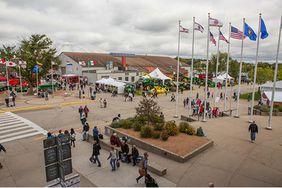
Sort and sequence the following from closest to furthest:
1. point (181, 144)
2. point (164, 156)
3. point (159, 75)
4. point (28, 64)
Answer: point (164, 156), point (181, 144), point (28, 64), point (159, 75)

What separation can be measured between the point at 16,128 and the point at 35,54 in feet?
A: 68.7

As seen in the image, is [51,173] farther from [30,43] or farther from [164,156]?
[30,43]

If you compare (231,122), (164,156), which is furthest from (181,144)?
(231,122)

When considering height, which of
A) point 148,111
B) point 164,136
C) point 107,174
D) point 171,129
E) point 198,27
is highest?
point 198,27

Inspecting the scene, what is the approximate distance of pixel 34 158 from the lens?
11.5m

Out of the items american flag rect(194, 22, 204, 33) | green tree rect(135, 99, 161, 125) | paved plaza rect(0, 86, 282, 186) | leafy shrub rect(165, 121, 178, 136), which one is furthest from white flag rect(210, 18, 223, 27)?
leafy shrub rect(165, 121, 178, 136)

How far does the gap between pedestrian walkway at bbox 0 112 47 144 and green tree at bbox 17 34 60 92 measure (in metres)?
15.6

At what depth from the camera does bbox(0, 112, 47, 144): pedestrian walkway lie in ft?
49.9

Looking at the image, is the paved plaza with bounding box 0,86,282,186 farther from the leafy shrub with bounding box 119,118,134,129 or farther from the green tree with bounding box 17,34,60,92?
the green tree with bounding box 17,34,60,92

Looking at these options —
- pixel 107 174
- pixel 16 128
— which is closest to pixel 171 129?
pixel 107 174

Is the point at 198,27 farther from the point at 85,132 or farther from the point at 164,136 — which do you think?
the point at 85,132

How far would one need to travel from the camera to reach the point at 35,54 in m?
34.5

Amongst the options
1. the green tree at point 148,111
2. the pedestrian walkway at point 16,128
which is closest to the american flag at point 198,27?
the green tree at point 148,111

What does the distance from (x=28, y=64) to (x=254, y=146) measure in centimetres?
3381
